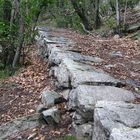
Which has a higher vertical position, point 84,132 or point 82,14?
point 82,14

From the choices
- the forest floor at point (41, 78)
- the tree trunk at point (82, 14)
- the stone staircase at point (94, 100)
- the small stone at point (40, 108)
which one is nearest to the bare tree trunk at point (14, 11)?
the forest floor at point (41, 78)

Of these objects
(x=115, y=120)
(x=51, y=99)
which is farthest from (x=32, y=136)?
(x=115, y=120)

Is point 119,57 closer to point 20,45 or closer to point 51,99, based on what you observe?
point 20,45

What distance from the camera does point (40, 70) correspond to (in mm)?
10062

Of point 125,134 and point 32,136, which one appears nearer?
point 125,134

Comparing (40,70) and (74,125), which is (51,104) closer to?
(74,125)

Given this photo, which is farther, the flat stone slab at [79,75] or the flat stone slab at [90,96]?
the flat stone slab at [79,75]

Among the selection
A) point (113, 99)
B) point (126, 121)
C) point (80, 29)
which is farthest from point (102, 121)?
point (80, 29)

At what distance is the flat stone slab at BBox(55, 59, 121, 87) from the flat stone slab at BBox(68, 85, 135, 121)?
0.89 ft

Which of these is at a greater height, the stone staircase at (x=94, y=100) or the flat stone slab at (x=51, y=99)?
the stone staircase at (x=94, y=100)

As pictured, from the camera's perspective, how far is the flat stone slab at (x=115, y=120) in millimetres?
4502

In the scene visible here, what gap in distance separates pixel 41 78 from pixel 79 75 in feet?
7.52

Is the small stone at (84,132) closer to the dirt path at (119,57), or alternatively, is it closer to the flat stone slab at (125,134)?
the flat stone slab at (125,134)

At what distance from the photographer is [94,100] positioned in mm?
5934
